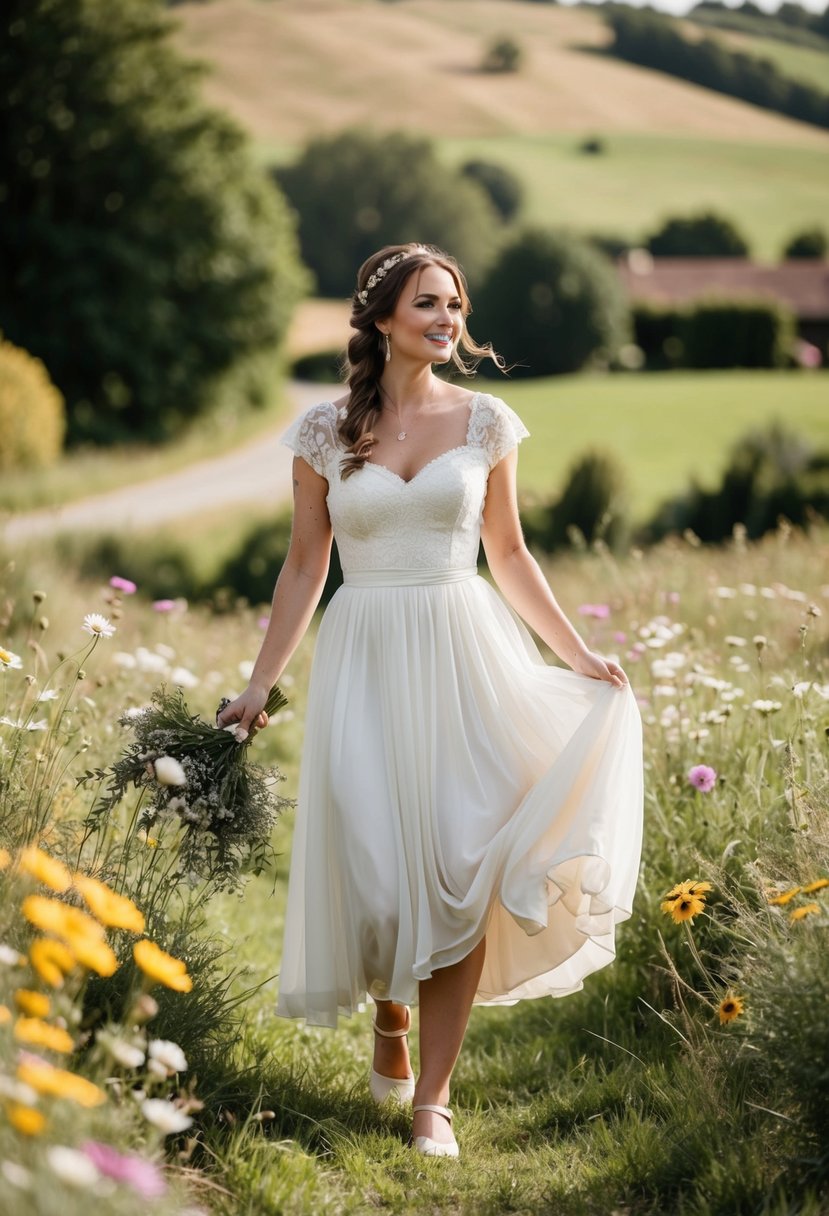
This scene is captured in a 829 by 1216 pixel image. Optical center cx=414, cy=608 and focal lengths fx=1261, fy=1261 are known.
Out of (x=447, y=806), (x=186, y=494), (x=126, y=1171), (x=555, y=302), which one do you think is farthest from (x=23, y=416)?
(x=555, y=302)

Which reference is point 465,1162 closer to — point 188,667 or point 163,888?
point 163,888

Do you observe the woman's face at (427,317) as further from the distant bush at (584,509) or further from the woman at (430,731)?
the distant bush at (584,509)

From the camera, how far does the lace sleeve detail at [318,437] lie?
12.0 feet

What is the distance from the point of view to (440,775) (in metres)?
3.41

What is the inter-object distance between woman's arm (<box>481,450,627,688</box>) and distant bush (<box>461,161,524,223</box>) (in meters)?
59.9

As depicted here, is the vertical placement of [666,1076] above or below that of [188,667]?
above

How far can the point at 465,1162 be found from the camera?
3.21m

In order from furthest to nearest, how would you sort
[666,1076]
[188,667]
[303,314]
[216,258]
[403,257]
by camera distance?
[303,314]
[216,258]
[188,667]
[403,257]
[666,1076]

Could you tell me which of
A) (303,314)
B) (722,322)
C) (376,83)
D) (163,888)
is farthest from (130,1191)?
(376,83)

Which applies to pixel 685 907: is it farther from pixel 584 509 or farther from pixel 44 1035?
pixel 584 509

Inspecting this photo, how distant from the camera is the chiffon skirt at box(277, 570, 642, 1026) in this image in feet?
10.7

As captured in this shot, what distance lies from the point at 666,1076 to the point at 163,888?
56.6 inches

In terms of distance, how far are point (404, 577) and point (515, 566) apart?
38cm

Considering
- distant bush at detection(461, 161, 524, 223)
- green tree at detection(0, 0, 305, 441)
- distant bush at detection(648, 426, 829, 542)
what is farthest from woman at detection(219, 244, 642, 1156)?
distant bush at detection(461, 161, 524, 223)
